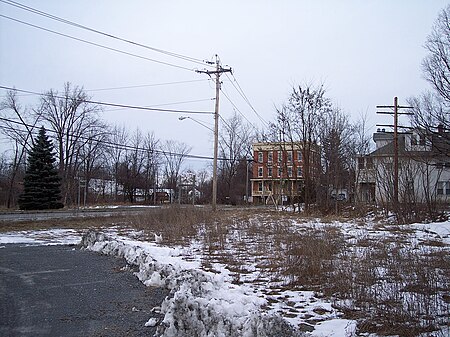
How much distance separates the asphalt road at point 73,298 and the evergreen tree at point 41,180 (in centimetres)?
2959

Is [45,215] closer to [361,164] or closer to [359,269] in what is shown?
[361,164]

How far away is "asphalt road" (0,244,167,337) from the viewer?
221 inches

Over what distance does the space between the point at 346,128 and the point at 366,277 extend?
1076 inches

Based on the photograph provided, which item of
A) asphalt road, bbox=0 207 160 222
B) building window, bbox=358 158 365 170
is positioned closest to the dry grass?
asphalt road, bbox=0 207 160 222

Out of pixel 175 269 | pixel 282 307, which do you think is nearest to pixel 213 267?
pixel 175 269

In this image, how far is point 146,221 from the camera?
20.0m

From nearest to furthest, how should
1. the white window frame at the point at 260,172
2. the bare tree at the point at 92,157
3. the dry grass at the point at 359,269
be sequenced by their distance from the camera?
1. the dry grass at the point at 359,269
2. the bare tree at the point at 92,157
3. the white window frame at the point at 260,172

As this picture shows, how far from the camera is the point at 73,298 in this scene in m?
7.25

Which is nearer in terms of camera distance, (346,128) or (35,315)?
(35,315)

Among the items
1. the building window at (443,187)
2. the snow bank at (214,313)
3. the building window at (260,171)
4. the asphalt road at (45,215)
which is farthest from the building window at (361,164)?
the building window at (260,171)

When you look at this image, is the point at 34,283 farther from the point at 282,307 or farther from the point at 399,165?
the point at 399,165

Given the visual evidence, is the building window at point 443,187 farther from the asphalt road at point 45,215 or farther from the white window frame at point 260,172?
the white window frame at point 260,172

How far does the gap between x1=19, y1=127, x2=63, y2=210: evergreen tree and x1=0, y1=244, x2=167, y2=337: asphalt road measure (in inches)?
1165

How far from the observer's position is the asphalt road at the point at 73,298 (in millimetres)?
5609
